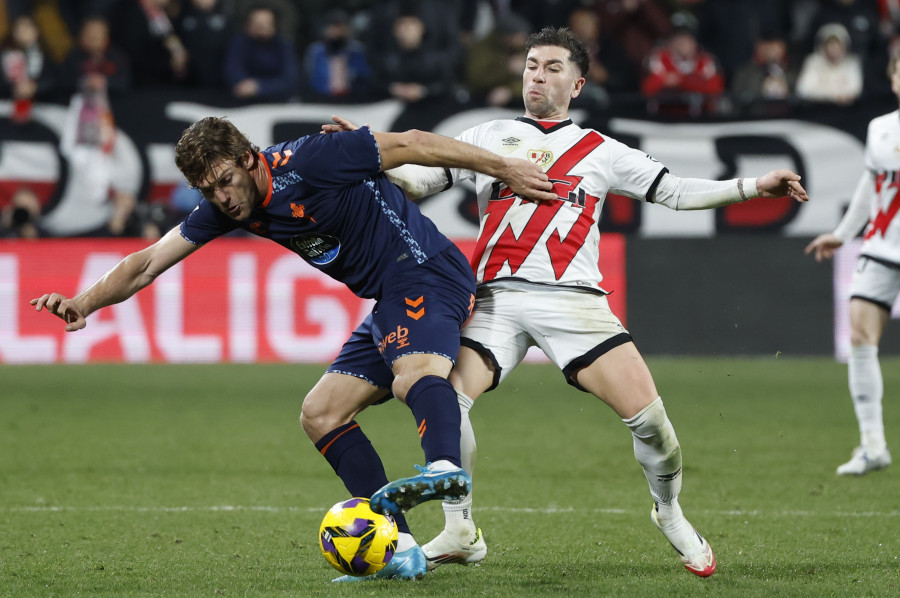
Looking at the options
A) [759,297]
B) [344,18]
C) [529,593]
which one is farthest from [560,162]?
[344,18]

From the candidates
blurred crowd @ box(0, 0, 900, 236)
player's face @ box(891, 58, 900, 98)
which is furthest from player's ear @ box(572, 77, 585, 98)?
blurred crowd @ box(0, 0, 900, 236)

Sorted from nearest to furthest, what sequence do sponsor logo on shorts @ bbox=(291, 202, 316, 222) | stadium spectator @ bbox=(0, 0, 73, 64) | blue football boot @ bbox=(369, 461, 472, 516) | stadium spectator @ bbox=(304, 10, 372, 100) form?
blue football boot @ bbox=(369, 461, 472, 516)
sponsor logo on shorts @ bbox=(291, 202, 316, 222)
stadium spectator @ bbox=(304, 10, 372, 100)
stadium spectator @ bbox=(0, 0, 73, 64)

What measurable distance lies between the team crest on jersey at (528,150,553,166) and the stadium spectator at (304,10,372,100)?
8953 millimetres

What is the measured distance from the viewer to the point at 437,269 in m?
4.88

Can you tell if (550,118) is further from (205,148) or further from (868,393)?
(868,393)

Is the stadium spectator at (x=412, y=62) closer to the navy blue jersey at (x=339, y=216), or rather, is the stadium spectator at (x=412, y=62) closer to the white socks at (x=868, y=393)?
the white socks at (x=868, y=393)

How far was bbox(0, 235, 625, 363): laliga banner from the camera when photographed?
1220 cm

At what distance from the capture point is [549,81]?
5254 millimetres

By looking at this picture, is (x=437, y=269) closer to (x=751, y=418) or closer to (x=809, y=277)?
(x=751, y=418)

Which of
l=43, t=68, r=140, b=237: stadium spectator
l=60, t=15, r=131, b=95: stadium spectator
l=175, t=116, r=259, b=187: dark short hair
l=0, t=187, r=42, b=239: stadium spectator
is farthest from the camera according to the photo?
l=60, t=15, r=131, b=95: stadium spectator

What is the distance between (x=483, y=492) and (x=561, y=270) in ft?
7.15

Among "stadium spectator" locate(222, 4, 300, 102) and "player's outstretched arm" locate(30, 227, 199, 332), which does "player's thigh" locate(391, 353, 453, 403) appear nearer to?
"player's outstretched arm" locate(30, 227, 199, 332)

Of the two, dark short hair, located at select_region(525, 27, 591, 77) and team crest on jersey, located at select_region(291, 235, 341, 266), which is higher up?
dark short hair, located at select_region(525, 27, 591, 77)

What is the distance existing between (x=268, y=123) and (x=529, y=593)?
9.45m
